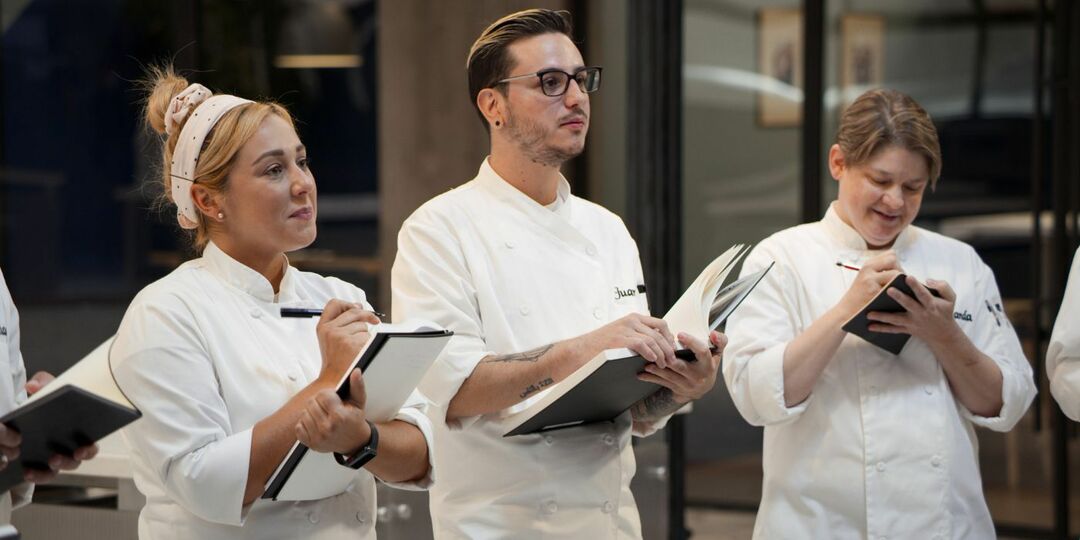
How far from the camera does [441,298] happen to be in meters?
2.19

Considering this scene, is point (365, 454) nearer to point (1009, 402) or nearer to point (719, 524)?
point (1009, 402)

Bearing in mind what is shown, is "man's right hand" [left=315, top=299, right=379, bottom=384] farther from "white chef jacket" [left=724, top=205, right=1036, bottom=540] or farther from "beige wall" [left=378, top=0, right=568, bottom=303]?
"beige wall" [left=378, top=0, right=568, bottom=303]

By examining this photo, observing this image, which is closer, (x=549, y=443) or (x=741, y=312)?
(x=549, y=443)

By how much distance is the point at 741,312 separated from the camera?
8.35ft

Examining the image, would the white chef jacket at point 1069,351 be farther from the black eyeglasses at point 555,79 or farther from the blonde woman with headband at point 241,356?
the blonde woman with headband at point 241,356

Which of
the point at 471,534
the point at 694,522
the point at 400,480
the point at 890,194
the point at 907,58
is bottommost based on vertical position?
the point at 694,522

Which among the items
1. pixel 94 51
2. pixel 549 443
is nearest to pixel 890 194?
pixel 549 443

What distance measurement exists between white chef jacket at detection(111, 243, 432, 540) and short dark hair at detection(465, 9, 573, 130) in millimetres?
545

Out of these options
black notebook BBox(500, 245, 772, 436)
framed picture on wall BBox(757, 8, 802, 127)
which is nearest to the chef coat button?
black notebook BBox(500, 245, 772, 436)

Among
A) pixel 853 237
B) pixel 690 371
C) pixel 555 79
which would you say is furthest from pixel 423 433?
pixel 853 237

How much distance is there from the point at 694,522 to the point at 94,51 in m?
5.67

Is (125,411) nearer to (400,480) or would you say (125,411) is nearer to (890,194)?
(400,480)

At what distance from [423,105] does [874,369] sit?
3369mm

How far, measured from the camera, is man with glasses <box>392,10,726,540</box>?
2.16 meters
